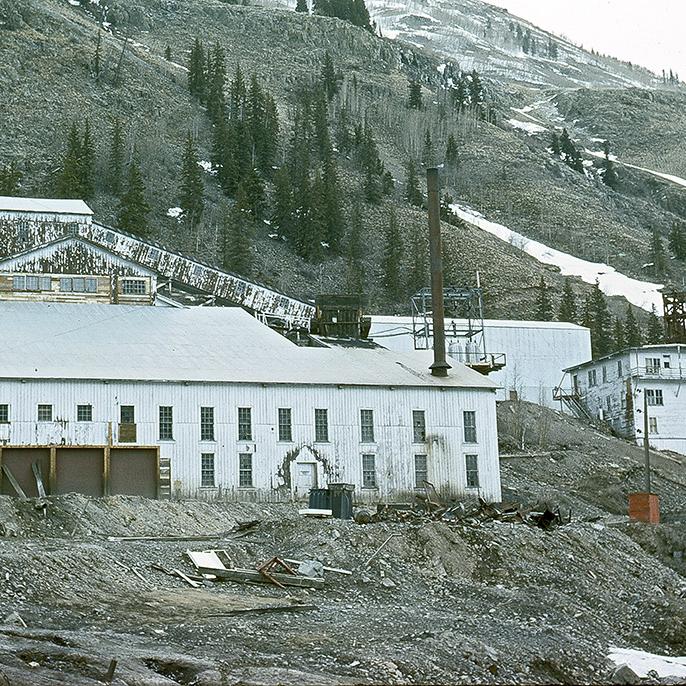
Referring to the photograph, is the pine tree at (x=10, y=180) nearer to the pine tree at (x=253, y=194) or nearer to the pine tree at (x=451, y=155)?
the pine tree at (x=253, y=194)

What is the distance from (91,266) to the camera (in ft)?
205

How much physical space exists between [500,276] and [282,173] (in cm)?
2121

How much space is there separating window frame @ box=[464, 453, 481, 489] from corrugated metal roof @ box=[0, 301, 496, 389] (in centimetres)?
290

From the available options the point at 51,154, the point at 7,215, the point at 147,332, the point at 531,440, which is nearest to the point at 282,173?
the point at 51,154

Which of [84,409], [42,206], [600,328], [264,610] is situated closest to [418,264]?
[600,328]

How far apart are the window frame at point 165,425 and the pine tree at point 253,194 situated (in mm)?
64326

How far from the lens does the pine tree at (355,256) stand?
103 metres

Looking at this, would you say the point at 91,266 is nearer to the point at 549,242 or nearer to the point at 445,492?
the point at 445,492

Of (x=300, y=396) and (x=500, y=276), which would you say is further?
(x=500, y=276)

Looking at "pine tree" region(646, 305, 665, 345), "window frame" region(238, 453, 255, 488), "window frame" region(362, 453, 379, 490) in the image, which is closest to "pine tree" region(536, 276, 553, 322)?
"pine tree" region(646, 305, 665, 345)

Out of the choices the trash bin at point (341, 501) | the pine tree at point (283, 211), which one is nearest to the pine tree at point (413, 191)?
the pine tree at point (283, 211)

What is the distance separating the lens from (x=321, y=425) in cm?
5016

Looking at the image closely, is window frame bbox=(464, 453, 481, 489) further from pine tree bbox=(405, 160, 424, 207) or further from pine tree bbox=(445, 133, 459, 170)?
pine tree bbox=(445, 133, 459, 170)

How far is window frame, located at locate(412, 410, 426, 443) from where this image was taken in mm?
51469
